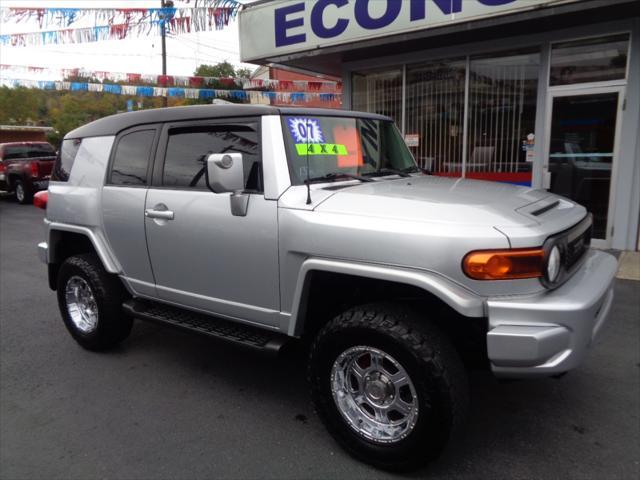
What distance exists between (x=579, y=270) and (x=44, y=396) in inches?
141

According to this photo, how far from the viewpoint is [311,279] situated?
9.26 feet

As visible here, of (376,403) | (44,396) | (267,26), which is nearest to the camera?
(376,403)

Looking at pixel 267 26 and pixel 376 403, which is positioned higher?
pixel 267 26

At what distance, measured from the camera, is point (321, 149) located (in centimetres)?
317

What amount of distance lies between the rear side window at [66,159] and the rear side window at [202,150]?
1246mm

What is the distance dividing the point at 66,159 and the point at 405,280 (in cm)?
338

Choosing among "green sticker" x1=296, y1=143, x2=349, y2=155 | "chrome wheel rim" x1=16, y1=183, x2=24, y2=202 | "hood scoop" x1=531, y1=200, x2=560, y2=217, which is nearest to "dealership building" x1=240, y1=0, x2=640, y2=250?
A: "hood scoop" x1=531, y1=200, x2=560, y2=217

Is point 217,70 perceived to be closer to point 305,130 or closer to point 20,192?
point 20,192

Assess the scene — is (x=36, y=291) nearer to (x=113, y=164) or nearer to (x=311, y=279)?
(x=113, y=164)

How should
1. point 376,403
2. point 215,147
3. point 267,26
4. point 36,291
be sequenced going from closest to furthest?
point 376,403, point 215,147, point 36,291, point 267,26

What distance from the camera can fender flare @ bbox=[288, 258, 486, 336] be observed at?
7.48 ft

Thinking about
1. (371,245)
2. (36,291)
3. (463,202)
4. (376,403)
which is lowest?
(36,291)

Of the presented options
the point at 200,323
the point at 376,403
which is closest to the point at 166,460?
the point at 200,323

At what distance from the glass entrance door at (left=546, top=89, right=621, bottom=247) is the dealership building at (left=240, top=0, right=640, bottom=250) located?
0.05 ft
